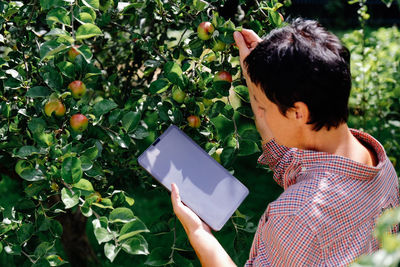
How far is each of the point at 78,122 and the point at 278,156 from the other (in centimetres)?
58

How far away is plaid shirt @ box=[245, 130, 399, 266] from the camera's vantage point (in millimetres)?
1272

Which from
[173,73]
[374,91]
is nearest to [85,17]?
[173,73]

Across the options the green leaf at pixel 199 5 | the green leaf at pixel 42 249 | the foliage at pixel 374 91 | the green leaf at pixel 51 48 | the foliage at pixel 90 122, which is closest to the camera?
the green leaf at pixel 51 48

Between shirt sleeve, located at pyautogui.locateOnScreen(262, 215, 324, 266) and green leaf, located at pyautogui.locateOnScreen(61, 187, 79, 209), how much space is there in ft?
1.45

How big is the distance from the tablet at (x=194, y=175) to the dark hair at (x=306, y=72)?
10.5 inches

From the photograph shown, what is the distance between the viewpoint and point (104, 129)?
1520 millimetres

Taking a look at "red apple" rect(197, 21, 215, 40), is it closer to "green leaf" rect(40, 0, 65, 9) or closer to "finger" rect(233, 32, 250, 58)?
"finger" rect(233, 32, 250, 58)

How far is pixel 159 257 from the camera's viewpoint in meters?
1.51

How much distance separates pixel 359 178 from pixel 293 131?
0.19m

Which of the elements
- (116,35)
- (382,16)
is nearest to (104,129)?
(116,35)

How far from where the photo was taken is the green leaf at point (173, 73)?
4.84ft

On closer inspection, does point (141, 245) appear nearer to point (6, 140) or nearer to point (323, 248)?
point (323, 248)

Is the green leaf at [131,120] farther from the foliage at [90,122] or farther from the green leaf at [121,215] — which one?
the green leaf at [121,215]

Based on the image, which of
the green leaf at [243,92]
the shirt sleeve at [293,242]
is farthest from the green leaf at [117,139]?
the shirt sleeve at [293,242]
